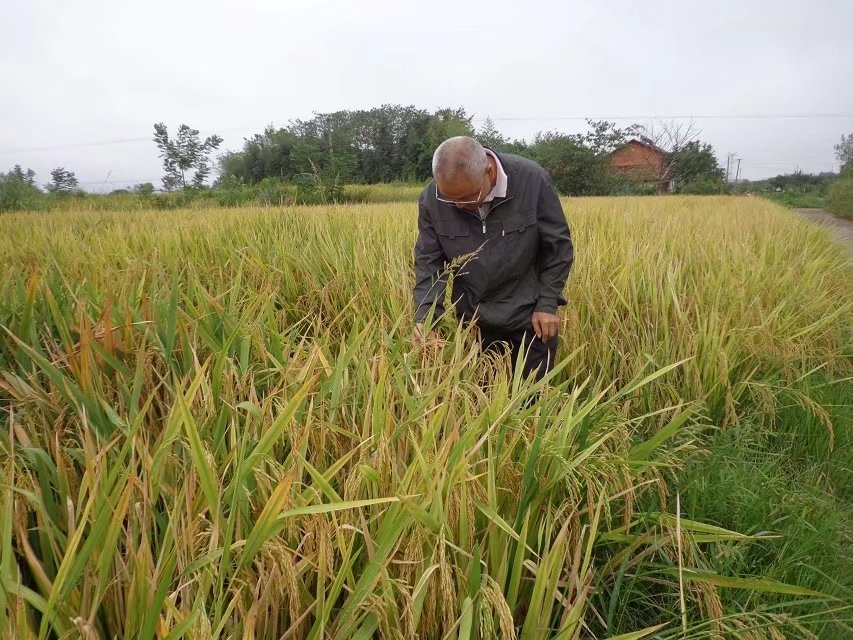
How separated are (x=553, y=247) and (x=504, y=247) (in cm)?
24

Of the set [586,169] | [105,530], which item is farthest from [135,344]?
[586,169]

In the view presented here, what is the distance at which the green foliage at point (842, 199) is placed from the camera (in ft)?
56.7

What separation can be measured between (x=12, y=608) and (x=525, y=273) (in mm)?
2107

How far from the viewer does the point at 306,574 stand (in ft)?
2.83

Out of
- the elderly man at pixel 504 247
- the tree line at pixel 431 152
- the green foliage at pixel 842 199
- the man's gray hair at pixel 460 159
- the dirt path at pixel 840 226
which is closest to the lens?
the man's gray hair at pixel 460 159

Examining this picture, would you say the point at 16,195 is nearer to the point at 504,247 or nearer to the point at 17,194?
the point at 17,194

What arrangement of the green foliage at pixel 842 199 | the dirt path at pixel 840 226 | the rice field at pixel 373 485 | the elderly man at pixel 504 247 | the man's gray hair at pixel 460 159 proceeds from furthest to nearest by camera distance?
the green foliage at pixel 842 199, the dirt path at pixel 840 226, the elderly man at pixel 504 247, the man's gray hair at pixel 460 159, the rice field at pixel 373 485

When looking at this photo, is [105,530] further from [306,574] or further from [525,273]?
[525,273]

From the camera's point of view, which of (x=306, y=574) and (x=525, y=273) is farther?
(x=525, y=273)

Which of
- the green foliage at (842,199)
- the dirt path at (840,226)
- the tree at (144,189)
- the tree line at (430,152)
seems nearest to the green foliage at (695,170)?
the tree line at (430,152)

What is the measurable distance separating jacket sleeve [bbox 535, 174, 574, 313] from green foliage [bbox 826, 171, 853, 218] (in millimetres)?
20800

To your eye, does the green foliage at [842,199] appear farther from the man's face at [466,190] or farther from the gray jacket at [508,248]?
the man's face at [466,190]

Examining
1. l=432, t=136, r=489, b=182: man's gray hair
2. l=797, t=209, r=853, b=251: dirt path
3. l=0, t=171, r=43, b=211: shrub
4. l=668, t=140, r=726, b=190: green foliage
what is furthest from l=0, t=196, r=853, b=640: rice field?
l=668, t=140, r=726, b=190: green foliage

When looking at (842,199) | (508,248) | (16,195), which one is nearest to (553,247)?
(508,248)
